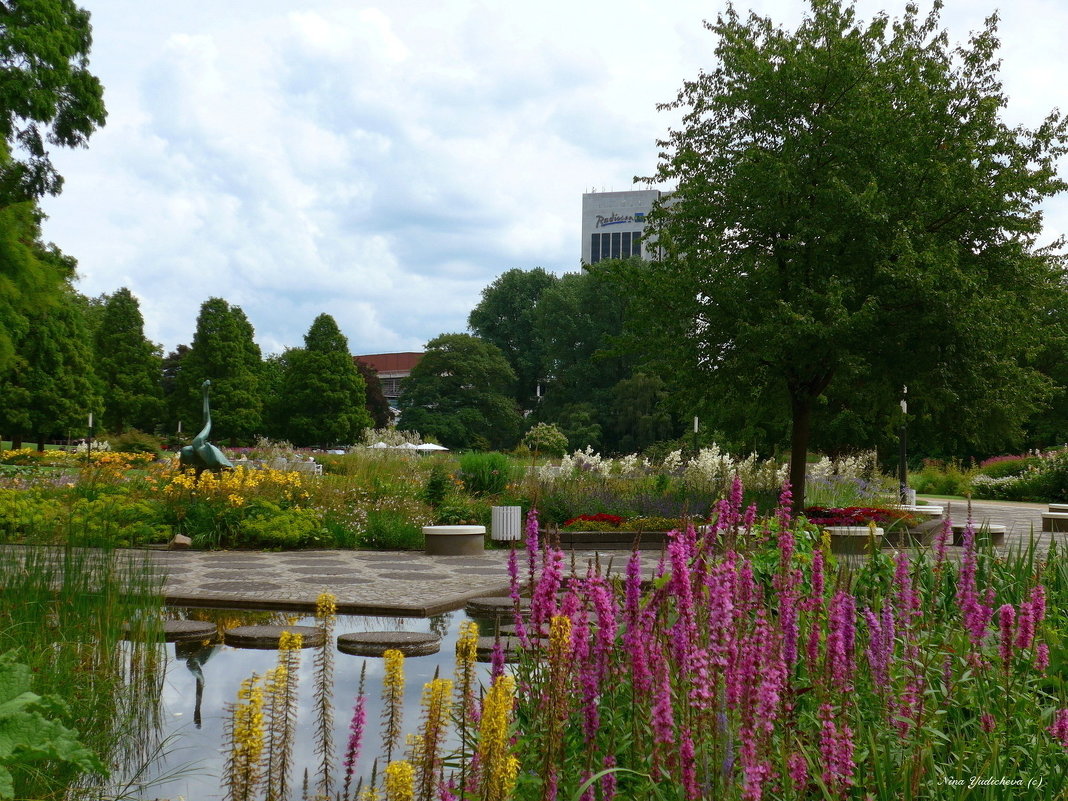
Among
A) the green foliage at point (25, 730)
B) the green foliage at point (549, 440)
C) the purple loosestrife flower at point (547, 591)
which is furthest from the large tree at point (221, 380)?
the purple loosestrife flower at point (547, 591)

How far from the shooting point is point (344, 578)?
9.93m

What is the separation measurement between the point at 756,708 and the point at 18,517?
36.8ft

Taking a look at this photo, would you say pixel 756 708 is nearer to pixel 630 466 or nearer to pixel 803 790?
pixel 803 790

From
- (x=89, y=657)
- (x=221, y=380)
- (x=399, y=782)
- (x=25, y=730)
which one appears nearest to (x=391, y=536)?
(x=89, y=657)

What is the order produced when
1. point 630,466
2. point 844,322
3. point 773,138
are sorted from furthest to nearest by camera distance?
1. point 630,466
2. point 773,138
3. point 844,322

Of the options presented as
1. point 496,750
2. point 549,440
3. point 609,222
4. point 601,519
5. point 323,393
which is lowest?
point 601,519

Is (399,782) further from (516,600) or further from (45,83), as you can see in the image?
(45,83)

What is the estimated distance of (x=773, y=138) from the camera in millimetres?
14961

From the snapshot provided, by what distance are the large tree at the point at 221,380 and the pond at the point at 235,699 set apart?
45.3 metres

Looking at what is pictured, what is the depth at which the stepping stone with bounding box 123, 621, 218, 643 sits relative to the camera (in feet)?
21.6

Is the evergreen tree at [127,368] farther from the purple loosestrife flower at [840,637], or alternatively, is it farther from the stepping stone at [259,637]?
the purple loosestrife flower at [840,637]

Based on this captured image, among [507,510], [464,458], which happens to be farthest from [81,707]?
[464,458]

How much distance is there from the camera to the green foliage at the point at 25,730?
254 centimetres

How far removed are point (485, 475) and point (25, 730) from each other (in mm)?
15366
